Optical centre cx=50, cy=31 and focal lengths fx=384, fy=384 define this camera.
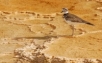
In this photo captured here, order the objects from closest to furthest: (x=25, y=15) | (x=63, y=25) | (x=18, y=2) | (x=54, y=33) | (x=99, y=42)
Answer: (x=99, y=42), (x=54, y=33), (x=63, y=25), (x=25, y=15), (x=18, y=2)

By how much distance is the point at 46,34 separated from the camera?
1291cm

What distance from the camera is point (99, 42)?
1160 centimetres

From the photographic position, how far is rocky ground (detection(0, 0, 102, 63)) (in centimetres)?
1048

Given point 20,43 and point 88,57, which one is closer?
point 88,57

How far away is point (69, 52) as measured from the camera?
10.7 metres

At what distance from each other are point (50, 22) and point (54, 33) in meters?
1.88

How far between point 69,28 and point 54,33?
0.80 metres

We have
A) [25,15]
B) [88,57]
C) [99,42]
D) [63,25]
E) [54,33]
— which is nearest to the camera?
[88,57]

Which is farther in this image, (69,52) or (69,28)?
(69,28)

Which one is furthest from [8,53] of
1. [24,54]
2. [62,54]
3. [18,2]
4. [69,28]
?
[18,2]

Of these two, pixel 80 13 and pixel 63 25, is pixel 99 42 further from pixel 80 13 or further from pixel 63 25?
pixel 80 13

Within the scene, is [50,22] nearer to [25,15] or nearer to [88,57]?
[25,15]

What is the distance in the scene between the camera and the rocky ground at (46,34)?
10.5 metres

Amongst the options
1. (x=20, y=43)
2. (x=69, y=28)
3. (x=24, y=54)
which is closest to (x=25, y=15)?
(x=69, y=28)
